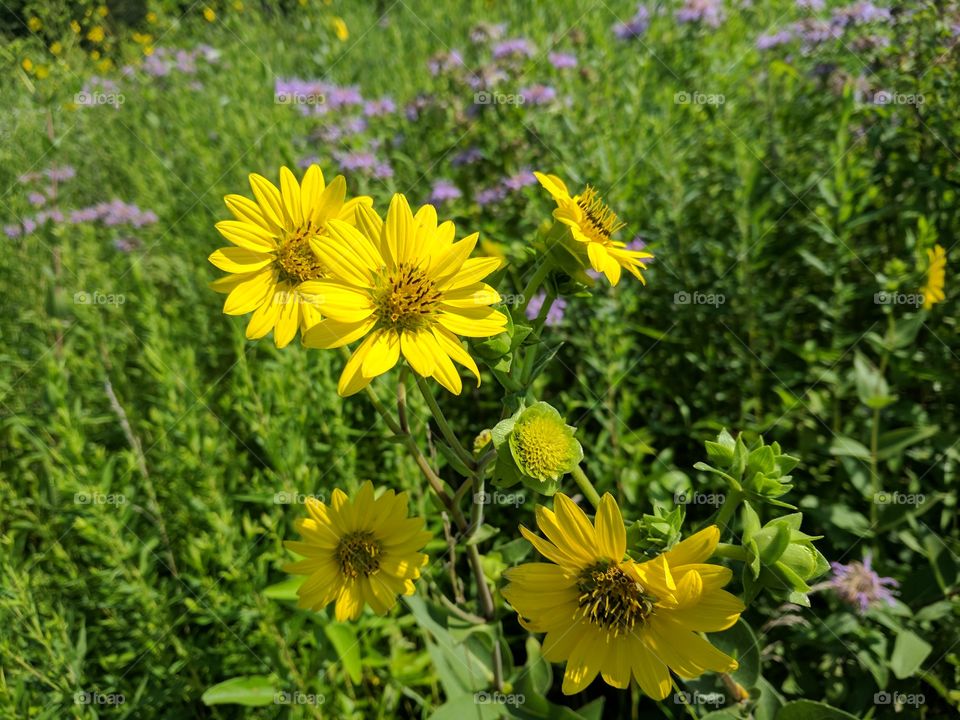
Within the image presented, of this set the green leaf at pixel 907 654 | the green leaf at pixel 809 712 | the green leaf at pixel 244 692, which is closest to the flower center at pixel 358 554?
the green leaf at pixel 244 692

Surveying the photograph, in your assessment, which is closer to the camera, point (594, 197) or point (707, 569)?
point (707, 569)

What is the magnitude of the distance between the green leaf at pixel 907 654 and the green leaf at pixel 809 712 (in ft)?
1.89

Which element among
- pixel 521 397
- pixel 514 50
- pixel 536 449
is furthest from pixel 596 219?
pixel 514 50

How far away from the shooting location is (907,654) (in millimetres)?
1737

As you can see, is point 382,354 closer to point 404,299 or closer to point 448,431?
point 404,299

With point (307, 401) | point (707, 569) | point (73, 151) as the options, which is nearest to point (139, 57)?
point (73, 151)

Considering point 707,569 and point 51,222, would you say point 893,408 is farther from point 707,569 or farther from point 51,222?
point 51,222

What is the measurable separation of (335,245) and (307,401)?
1228mm

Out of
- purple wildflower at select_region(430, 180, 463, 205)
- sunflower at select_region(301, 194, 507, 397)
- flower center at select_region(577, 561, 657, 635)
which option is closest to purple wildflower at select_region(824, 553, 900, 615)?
flower center at select_region(577, 561, 657, 635)

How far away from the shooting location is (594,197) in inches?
54.9

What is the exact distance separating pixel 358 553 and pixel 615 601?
1.92 feet

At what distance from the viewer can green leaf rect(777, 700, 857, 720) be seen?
1.25 meters

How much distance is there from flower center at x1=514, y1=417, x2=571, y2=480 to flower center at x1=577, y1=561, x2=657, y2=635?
0.65 feet

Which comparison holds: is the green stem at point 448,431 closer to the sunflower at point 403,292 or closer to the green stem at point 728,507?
the sunflower at point 403,292
